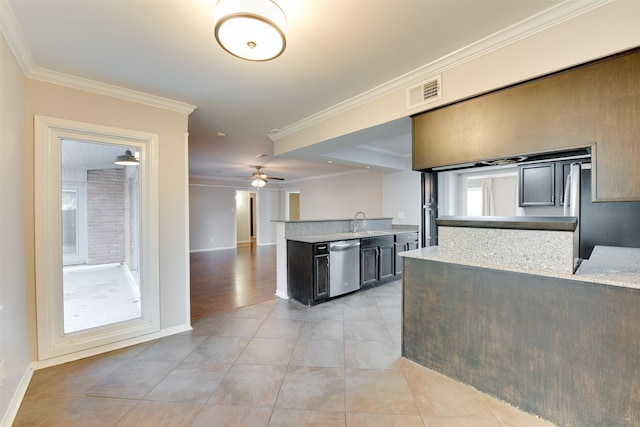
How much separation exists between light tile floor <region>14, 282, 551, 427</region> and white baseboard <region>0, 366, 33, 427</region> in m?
0.03

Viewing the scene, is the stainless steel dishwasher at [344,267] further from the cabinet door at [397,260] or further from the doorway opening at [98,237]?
the doorway opening at [98,237]

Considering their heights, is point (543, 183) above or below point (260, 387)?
above

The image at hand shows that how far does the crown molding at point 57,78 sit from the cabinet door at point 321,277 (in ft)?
7.89

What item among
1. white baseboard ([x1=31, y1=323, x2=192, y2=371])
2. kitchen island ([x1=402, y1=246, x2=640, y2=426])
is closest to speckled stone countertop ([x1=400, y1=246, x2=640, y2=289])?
kitchen island ([x1=402, y1=246, x2=640, y2=426])

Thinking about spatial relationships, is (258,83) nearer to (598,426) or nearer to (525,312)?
(525,312)

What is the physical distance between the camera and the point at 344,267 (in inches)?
157

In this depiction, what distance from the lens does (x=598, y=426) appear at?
146cm

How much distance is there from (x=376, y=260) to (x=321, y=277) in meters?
1.21

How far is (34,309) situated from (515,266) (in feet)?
12.0

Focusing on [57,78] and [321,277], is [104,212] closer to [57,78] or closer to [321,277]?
[57,78]

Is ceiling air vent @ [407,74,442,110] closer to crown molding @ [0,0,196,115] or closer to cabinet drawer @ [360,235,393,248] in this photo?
crown molding @ [0,0,196,115]

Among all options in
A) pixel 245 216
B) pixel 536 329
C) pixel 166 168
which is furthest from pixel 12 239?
pixel 245 216

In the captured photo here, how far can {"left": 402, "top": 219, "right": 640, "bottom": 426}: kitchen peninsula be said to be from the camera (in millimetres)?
1423

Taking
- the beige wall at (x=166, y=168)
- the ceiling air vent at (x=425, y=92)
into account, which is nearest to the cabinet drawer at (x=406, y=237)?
the ceiling air vent at (x=425, y=92)
